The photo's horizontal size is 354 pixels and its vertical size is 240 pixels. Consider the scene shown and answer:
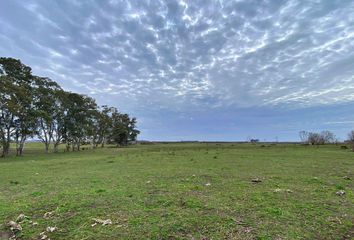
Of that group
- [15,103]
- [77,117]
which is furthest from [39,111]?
[77,117]

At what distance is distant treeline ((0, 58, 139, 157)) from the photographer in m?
39.2

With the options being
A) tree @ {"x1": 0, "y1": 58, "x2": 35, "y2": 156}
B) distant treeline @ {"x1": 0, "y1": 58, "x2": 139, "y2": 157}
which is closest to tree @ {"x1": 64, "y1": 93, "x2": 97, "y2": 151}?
distant treeline @ {"x1": 0, "y1": 58, "x2": 139, "y2": 157}

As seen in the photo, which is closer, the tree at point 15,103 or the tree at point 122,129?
the tree at point 15,103

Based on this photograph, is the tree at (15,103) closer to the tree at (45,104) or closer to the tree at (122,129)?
the tree at (45,104)

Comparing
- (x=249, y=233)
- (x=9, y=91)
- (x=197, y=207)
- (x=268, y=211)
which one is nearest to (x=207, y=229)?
(x=249, y=233)

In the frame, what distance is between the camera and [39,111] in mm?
44000

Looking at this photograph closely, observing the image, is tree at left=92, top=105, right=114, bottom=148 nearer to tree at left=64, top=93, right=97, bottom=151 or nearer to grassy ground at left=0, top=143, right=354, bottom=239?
tree at left=64, top=93, right=97, bottom=151

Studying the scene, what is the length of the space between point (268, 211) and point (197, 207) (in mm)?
2212

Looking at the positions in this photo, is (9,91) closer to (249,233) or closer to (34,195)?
(34,195)

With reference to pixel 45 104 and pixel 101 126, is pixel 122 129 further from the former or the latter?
pixel 45 104

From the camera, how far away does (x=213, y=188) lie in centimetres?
1048

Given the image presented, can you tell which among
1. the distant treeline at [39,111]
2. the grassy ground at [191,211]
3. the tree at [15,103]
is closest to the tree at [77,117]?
the distant treeline at [39,111]

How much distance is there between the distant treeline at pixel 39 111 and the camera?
3917 centimetres

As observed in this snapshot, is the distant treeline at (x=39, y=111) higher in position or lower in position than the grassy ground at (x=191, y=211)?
higher
